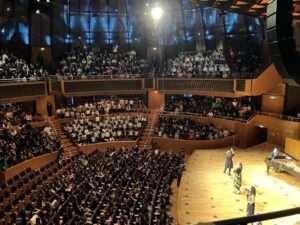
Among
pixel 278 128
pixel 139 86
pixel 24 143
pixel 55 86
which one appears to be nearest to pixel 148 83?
pixel 139 86

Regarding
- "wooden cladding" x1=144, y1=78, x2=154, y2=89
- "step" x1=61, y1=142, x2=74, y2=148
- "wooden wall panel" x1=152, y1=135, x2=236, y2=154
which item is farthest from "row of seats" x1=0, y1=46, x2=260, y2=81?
"step" x1=61, y1=142, x2=74, y2=148

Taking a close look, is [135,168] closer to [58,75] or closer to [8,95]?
[8,95]

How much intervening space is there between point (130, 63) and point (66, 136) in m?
7.30

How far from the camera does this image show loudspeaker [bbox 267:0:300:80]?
3387 millimetres

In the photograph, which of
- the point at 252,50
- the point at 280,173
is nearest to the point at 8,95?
the point at 280,173

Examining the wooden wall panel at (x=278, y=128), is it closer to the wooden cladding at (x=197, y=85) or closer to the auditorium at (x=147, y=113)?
the auditorium at (x=147, y=113)

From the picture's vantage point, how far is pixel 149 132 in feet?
61.4

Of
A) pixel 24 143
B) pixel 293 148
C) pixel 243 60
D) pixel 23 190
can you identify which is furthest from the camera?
pixel 243 60

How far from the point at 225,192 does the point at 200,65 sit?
38.7 feet

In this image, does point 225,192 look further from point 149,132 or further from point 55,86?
point 55,86

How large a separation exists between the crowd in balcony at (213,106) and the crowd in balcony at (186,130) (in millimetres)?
921

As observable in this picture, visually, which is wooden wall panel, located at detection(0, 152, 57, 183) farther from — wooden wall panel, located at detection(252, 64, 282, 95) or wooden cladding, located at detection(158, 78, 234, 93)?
wooden wall panel, located at detection(252, 64, 282, 95)

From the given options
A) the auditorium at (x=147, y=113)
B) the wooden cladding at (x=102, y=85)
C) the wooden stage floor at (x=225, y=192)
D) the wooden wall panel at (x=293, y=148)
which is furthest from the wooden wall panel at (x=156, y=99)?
the wooden wall panel at (x=293, y=148)

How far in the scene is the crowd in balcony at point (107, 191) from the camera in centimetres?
932
